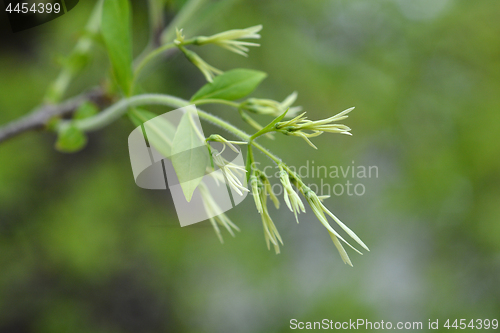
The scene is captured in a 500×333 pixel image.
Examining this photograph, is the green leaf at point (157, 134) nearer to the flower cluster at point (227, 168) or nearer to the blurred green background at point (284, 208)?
the flower cluster at point (227, 168)

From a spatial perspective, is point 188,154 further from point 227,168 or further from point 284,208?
point 284,208

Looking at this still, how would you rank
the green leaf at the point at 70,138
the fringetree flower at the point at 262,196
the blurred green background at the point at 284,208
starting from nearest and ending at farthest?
the fringetree flower at the point at 262,196, the green leaf at the point at 70,138, the blurred green background at the point at 284,208

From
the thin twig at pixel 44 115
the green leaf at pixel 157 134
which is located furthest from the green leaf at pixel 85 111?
the green leaf at pixel 157 134

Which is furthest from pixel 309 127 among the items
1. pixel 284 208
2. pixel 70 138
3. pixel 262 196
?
pixel 284 208

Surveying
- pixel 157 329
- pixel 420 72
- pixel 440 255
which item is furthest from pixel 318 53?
pixel 157 329

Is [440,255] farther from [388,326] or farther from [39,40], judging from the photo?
[39,40]

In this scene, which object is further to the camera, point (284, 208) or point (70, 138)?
point (284, 208)
